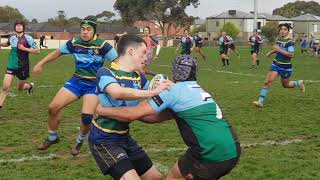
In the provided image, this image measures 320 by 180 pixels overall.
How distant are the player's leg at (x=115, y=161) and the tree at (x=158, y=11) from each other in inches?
3500

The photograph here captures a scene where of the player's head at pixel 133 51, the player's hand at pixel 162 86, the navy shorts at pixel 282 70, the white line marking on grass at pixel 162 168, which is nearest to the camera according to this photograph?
the player's hand at pixel 162 86

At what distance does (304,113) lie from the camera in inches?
504

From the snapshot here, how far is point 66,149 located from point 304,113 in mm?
6419

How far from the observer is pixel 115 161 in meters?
4.95

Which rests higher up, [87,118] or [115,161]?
[115,161]

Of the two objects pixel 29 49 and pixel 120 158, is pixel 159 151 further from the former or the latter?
pixel 29 49

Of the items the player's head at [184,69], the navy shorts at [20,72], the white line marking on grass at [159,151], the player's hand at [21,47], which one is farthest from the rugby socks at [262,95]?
the player's head at [184,69]

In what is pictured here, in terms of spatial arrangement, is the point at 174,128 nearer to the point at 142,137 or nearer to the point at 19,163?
the point at 142,137

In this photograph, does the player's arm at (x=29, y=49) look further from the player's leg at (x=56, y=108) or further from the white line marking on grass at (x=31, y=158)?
the white line marking on grass at (x=31, y=158)

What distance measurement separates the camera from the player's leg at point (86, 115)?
8047mm

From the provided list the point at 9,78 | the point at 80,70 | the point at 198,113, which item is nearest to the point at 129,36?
the point at 198,113

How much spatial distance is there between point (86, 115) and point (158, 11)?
88.1 meters

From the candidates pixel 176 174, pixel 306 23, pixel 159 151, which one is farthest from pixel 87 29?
pixel 306 23

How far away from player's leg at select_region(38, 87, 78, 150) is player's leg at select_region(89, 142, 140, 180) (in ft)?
11.0
